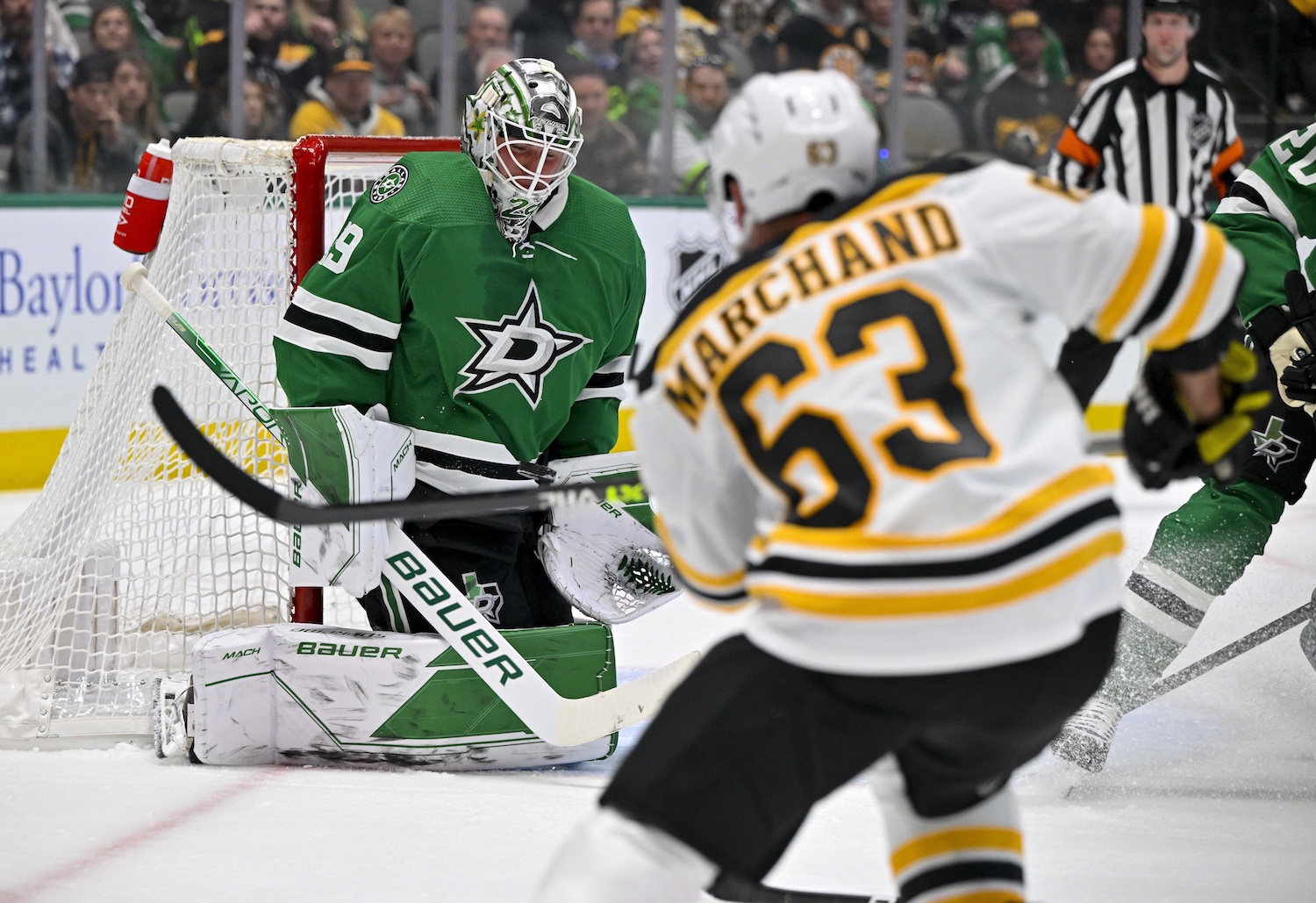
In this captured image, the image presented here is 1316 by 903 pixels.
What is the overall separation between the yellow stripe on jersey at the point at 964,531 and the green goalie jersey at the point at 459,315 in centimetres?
140

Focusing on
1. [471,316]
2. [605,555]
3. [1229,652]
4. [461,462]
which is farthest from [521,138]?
[1229,652]

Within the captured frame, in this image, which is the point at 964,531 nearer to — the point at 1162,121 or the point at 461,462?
the point at 461,462

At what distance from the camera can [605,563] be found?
2631 millimetres

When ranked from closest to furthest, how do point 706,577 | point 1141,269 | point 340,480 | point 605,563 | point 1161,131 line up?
point 1141,269 < point 706,577 < point 340,480 < point 605,563 < point 1161,131

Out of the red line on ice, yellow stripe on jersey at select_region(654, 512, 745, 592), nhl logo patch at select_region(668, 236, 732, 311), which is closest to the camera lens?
yellow stripe on jersey at select_region(654, 512, 745, 592)

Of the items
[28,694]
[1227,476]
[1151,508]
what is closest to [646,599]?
[28,694]

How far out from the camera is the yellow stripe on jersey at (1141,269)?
1.19m

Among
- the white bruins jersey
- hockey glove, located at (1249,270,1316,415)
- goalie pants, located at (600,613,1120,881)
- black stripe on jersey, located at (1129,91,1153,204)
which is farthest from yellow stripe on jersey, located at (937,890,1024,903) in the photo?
black stripe on jersey, located at (1129,91,1153,204)

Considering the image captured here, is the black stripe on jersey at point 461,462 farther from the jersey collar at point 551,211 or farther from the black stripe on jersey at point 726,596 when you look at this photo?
the black stripe on jersey at point 726,596

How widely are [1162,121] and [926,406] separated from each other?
159 inches

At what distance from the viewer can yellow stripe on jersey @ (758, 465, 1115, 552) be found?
112 centimetres

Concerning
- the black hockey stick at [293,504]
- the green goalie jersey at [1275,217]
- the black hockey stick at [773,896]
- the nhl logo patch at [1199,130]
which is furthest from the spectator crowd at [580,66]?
the black hockey stick at [773,896]

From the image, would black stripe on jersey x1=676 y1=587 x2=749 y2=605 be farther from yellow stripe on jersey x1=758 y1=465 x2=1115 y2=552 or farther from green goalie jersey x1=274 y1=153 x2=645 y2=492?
green goalie jersey x1=274 y1=153 x2=645 y2=492

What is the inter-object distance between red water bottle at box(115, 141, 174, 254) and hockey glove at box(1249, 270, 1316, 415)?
5.87 feet
